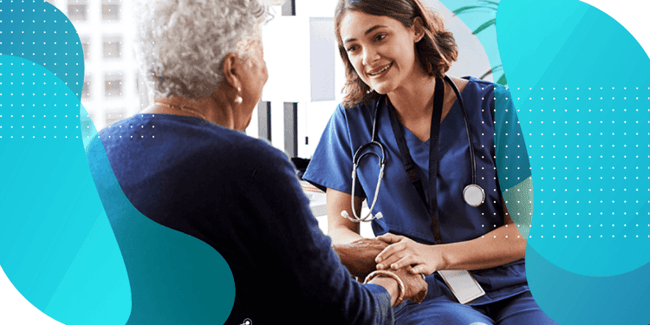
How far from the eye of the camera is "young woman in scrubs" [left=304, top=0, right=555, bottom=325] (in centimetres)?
112

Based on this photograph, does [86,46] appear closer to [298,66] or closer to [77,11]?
[77,11]

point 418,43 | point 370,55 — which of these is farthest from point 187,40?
point 418,43

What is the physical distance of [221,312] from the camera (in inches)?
32.1

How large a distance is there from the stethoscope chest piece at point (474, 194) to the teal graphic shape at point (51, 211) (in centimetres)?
71

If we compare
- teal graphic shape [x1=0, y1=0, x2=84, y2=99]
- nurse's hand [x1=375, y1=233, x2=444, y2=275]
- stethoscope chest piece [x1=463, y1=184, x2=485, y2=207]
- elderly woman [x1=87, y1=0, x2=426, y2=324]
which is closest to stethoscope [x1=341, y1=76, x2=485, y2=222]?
stethoscope chest piece [x1=463, y1=184, x2=485, y2=207]

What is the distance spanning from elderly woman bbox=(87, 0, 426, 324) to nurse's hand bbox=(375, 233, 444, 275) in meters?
0.29

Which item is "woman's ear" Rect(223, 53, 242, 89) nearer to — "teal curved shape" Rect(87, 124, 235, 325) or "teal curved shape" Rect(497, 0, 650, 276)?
"teal curved shape" Rect(87, 124, 235, 325)

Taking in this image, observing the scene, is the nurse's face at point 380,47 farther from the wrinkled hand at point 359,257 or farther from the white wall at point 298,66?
the wrinkled hand at point 359,257

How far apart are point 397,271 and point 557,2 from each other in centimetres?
66

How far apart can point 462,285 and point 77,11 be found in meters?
0.98

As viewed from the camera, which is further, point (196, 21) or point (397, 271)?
point (397, 271)

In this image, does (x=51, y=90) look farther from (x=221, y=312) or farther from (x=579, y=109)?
(x=579, y=109)

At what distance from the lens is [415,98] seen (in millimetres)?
1222

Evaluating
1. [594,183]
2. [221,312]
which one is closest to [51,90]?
[221,312]
